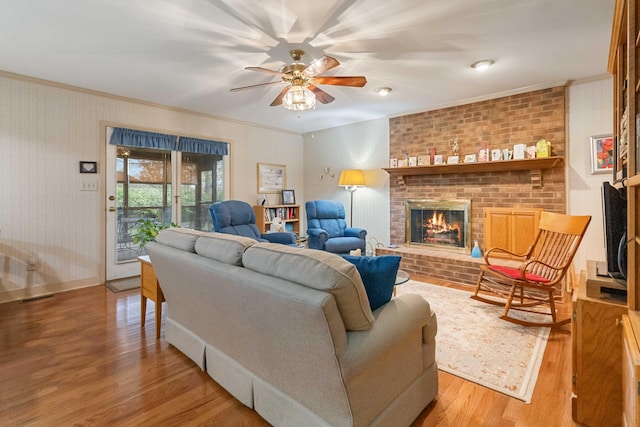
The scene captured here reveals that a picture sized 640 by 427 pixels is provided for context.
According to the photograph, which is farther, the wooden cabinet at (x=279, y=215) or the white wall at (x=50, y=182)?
the wooden cabinet at (x=279, y=215)

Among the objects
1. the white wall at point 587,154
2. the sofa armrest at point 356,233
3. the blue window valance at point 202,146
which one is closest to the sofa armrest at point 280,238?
the sofa armrest at point 356,233

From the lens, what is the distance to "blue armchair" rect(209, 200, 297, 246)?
12.9 ft

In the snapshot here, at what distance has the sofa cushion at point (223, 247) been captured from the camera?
1.54 meters

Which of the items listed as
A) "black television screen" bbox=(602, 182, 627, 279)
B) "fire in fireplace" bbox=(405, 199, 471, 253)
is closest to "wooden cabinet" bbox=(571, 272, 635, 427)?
"black television screen" bbox=(602, 182, 627, 279)

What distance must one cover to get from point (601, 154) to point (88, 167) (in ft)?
19.3

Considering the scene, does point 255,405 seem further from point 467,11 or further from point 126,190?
point 126,190

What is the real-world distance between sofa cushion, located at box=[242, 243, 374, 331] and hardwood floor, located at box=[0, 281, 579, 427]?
80 cm

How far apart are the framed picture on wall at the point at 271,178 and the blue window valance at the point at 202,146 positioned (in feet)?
2.55

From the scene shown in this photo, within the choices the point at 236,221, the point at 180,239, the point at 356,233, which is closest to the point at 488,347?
the point at 180,239

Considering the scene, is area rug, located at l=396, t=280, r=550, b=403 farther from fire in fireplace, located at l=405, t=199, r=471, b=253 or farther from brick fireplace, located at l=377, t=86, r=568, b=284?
fire in fireplace, located at l=405, t=199, r=471, b=253

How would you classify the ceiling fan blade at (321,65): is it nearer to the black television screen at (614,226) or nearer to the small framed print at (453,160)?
the black television screen at (614,226)

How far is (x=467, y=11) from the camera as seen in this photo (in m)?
2.21


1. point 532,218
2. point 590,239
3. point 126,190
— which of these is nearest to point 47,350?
point 126,190

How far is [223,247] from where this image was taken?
1.62m
